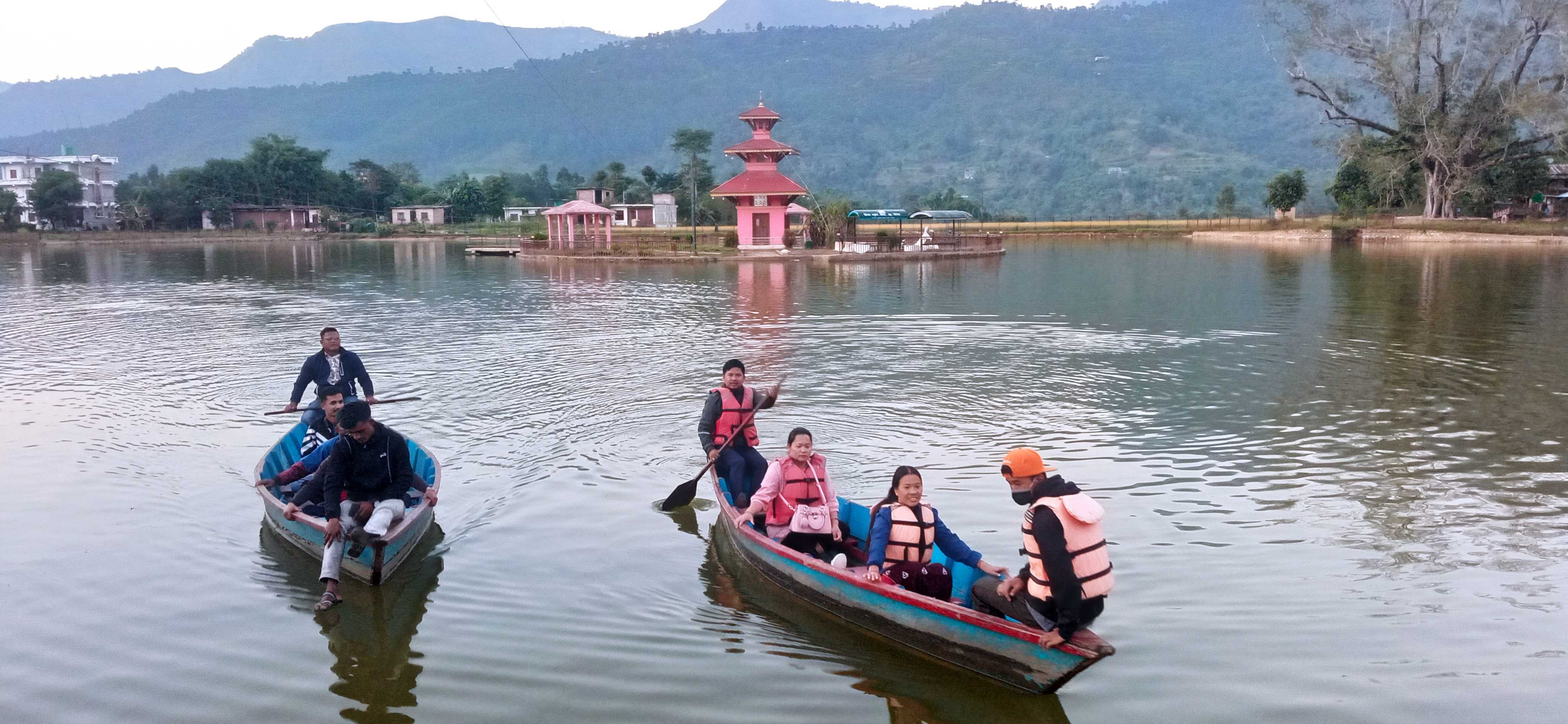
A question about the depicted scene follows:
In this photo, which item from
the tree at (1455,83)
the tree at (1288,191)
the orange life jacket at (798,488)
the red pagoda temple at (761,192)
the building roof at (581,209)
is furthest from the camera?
the tree at (1288,191)

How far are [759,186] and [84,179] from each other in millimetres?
83766

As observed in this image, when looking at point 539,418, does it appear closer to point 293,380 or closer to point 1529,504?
point 293,380

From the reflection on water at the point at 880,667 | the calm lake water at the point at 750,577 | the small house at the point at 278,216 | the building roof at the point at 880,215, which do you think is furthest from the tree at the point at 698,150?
the reflection on water at the point at 880,667

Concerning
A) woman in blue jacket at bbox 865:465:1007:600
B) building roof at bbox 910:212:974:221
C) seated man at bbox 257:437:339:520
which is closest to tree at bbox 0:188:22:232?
building roof at bbox 910:212:974:221

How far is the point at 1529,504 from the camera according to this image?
10.2 metres

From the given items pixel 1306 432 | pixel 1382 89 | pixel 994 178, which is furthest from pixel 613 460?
pixel 994 178

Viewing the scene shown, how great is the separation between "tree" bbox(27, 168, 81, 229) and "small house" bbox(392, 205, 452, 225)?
2628 cm

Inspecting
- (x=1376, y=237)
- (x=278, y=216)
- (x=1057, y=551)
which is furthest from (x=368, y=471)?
(x=278, y=216)

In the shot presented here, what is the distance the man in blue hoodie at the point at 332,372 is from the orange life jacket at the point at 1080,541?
8.28 m

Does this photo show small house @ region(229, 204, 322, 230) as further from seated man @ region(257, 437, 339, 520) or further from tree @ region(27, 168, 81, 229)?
seated man @ region(257, 437, 339, 520)

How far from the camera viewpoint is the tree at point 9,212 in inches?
3105

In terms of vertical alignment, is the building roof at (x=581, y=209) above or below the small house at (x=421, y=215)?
below

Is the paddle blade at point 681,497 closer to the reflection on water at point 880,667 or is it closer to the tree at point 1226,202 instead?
the reflection on water at point 880,667

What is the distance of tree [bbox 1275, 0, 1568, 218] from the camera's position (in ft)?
188
